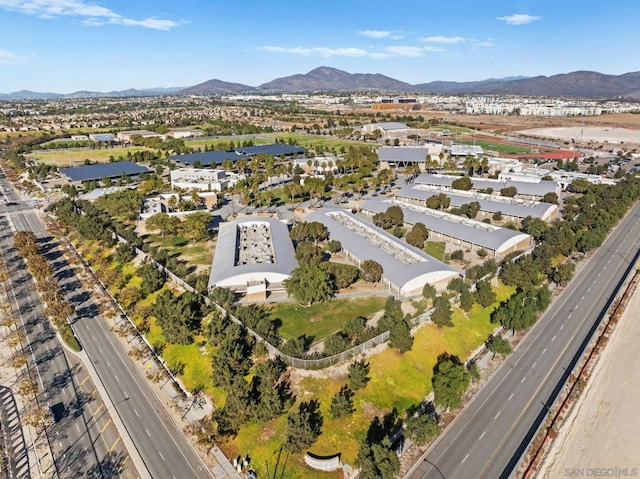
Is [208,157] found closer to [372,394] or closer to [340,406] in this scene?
[372,394]

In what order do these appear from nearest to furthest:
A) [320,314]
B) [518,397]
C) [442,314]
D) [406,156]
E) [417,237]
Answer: [518,397] → [442,314] → [320,314] → [417,237] → [406,156]

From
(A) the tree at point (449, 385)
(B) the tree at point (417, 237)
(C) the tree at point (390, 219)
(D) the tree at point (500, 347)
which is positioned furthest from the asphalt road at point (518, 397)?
(C) the tree at point (390, 219)

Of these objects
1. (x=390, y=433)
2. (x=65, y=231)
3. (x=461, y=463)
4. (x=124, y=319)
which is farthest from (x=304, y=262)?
(x=65, y=231)

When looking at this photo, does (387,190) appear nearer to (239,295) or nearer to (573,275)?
(573,275)

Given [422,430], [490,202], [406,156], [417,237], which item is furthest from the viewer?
[406,156]

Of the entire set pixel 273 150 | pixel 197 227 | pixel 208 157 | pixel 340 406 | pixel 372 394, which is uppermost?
pixel 273 150

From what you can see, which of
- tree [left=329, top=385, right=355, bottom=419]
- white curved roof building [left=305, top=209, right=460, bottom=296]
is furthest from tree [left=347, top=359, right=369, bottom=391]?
white curved roof building [left=305, top=209, right=460, bottom=296]

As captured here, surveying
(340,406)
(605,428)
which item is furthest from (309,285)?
(605,428)
